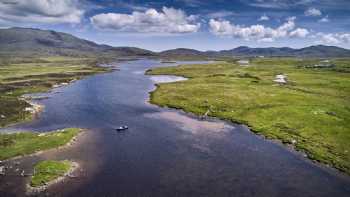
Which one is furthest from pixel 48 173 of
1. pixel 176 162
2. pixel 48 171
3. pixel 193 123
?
pixel 193 123

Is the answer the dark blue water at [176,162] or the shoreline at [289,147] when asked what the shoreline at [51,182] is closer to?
the dark blue water at [176,162]

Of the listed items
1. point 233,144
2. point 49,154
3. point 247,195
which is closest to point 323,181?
point 247,195

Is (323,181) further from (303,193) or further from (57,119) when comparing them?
(57,119)

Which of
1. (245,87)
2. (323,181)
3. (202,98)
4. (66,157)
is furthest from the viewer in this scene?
(245,87)

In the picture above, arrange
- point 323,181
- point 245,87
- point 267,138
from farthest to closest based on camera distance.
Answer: point 245,87, point 267,138, point 323,181

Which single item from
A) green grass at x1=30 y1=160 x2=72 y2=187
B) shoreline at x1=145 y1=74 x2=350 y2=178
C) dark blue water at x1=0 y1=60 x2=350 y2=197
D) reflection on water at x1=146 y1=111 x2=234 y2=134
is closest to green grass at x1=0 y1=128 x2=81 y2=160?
dark blue water at x1=0 y1=60 x2=350 y2=197
